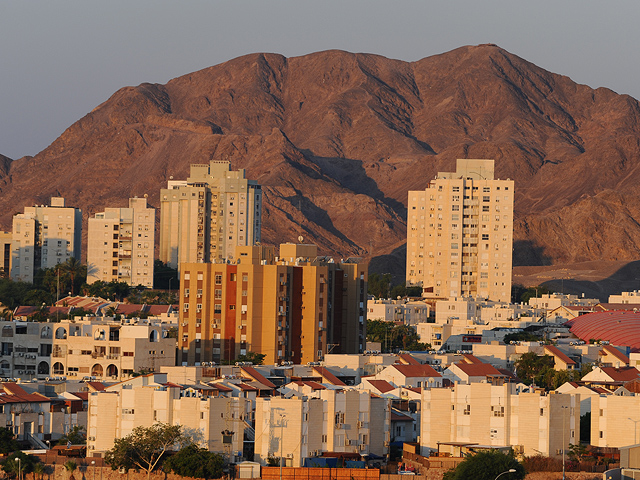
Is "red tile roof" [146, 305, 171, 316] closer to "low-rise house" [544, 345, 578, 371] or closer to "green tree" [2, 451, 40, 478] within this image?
"low-rise house" [544, 345, 578, 371]

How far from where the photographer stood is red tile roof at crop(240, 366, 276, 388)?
76.0 m

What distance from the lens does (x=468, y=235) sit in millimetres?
176125

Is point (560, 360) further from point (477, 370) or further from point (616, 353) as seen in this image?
point (477, 370)

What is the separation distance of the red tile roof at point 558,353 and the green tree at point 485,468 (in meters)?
36.3

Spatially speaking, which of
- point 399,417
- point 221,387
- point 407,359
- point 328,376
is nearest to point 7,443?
point 221,387

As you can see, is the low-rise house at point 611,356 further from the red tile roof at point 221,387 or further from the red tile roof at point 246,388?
the red tile roof at point 221,387

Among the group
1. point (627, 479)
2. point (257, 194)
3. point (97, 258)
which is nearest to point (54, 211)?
point (97, 258)

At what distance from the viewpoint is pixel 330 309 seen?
10838 centimetres

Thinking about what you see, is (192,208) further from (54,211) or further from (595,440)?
(595,440)

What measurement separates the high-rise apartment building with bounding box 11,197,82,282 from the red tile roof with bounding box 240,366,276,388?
4149 inches

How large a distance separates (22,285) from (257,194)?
50921 mm

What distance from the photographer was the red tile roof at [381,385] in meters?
76.4

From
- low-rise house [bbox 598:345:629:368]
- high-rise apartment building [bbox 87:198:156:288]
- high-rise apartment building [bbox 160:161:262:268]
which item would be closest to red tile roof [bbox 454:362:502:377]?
low-rise house [bbox 598:345:629:368]

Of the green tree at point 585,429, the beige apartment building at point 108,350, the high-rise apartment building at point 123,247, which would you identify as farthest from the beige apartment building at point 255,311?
the high-rise apartment building at point 123,247
